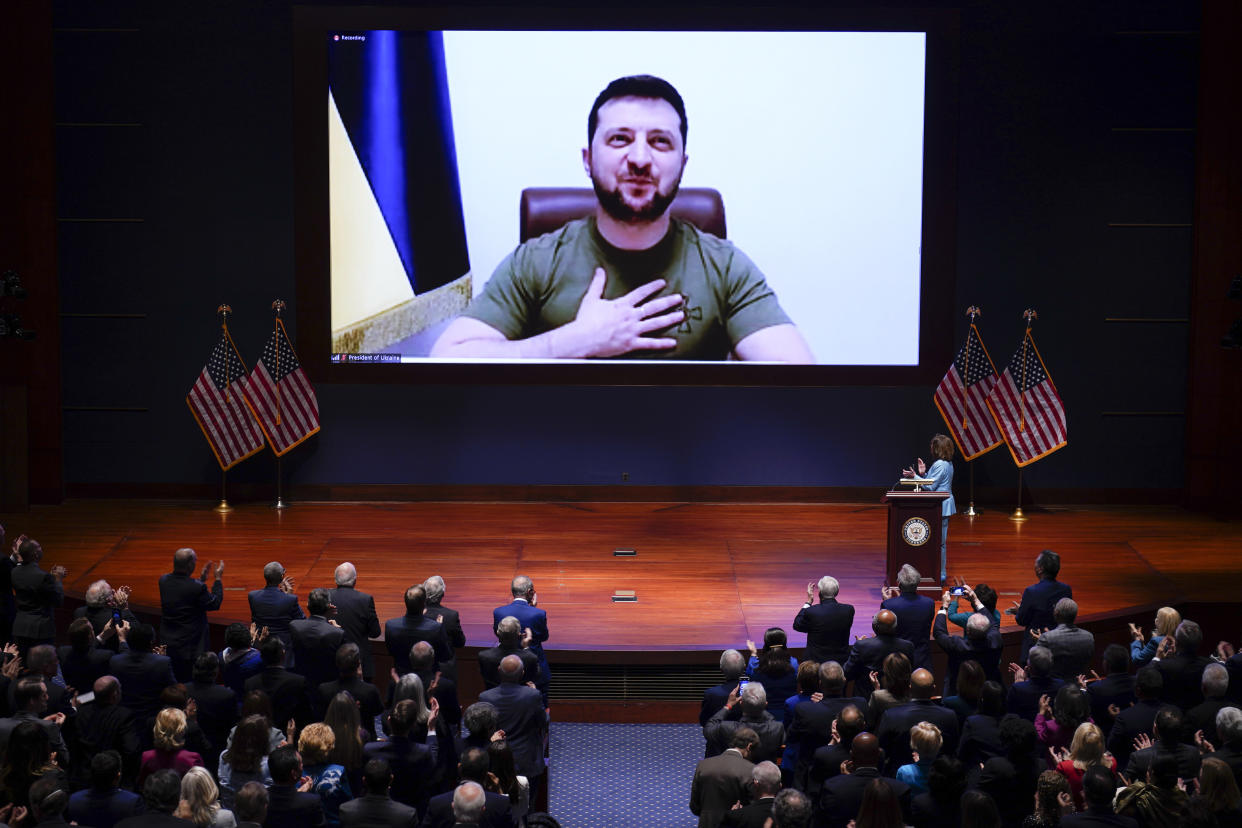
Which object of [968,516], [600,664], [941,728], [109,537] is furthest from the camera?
[968,516]

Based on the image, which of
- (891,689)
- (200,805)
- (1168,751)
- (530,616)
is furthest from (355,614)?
(1168,751)

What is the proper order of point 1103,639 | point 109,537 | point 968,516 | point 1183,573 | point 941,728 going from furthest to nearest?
point 968,516 → point 109,537 → point 1183,573 → point 1103,639 → point 941,728

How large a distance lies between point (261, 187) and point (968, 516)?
673 centimetres

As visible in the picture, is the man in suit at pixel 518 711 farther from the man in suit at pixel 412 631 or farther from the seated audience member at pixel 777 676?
the seated audience member at pixel 777 676

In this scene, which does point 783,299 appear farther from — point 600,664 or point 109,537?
point 109,537

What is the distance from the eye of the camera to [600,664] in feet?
27.6

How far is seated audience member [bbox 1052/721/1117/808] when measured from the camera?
5.54 meters

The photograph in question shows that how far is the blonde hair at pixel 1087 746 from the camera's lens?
5.54 metres

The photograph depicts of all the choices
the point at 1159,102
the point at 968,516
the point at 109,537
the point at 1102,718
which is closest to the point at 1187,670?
the point at 1102,718

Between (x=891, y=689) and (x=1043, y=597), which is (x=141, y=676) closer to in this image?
(x=891, y=689)

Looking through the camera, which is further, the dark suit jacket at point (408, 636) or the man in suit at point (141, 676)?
the dark suit jacket at point (408, 636)

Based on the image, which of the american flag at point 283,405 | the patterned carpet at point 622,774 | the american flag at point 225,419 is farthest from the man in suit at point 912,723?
the american flag at point 225,419

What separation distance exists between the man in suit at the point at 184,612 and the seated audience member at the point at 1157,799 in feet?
15.7

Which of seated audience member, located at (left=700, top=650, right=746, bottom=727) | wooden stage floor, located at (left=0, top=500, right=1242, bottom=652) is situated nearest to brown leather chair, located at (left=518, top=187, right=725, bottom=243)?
wooden stage floor, located at (left=0, top=500, right=1242, bottom=652)
